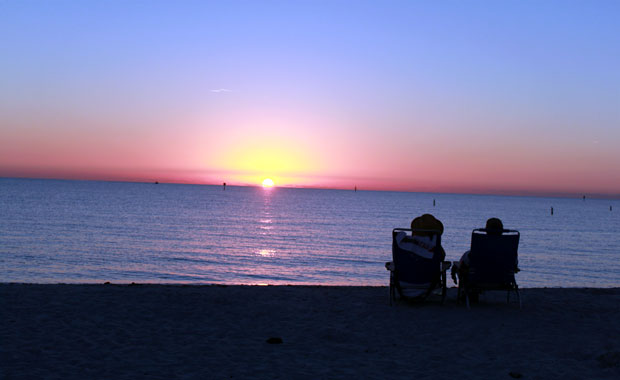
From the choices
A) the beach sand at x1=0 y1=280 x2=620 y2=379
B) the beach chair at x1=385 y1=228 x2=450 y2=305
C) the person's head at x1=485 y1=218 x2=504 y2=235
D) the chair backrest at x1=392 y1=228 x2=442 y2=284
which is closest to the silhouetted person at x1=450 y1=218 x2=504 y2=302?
the person's head at x1=485 y1=218 x2=504 y2=235

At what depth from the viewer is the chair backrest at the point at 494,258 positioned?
30.9 feet

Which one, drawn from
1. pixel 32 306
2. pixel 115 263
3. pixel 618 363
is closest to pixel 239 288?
pixel 32 306

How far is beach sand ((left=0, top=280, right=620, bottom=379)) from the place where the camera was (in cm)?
593

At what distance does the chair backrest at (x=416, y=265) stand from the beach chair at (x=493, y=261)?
592 mm

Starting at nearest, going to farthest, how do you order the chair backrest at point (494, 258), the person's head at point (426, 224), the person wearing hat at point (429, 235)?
1. the chair backrest at point (494, 258)
2. the person wearing hat at point (429, 235)
3. the person's head at point (426, 224)

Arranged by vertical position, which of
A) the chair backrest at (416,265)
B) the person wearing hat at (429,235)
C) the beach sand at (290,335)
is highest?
the person wearing hat at (429,235)

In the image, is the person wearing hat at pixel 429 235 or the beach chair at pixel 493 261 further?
the person wearing hat at pixel 429 235

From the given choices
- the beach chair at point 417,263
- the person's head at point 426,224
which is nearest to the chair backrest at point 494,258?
the beach chair at point 417,263

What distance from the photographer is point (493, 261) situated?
946 cm

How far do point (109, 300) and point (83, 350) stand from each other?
120 inches

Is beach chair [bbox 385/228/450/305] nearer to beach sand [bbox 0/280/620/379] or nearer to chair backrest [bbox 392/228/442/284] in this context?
chair backrest [bbox 392/228/442/284]

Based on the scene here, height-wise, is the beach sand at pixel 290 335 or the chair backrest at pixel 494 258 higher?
the chair backrest at pixel 494 258

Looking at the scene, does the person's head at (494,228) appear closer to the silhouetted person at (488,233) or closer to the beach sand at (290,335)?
the silhouetted person at (488,233)

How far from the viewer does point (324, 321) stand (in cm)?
839
